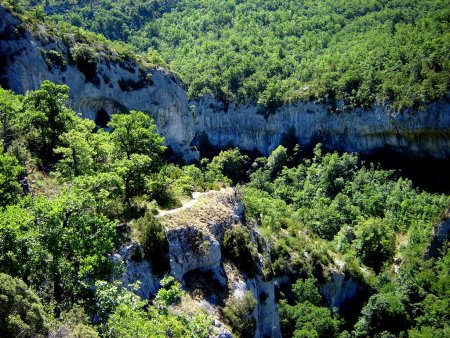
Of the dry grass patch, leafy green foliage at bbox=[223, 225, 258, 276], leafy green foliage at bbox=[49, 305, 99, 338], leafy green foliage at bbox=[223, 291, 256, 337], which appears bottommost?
leafy green foliage at bbox=[223, 291, 256, 337]

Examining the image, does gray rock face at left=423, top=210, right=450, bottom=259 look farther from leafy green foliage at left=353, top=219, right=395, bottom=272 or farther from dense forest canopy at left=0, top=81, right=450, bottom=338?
leafy green foliage at left=353, top=219, right=395, bottom=272

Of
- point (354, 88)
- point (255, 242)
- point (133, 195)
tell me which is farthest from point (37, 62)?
point (354, 88)

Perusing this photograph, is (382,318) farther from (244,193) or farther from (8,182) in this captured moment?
(8,182)

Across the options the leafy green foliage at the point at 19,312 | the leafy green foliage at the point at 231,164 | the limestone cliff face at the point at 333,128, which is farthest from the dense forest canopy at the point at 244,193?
the limestone cliff face at the point at 333,128

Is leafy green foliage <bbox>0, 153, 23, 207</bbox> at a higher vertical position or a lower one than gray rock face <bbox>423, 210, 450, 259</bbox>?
higher

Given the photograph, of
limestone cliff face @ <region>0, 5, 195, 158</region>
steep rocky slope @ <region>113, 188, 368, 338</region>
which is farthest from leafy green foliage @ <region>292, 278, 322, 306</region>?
limestone cliff face @ <region>0, 5, 195, 158</region>

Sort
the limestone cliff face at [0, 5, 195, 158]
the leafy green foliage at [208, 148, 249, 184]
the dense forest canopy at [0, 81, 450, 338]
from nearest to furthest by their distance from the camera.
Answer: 1. the dense forest canopy at [0, 81, 450, 338]
2. the limestone cliff face at [0, 5, 195, 158]
3. the leafy green foliage at [208, 148, 249, 184]
